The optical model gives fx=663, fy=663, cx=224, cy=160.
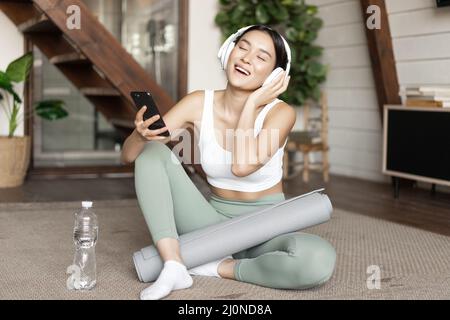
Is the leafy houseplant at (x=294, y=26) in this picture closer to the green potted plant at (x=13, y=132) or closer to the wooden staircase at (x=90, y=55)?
the wooden staircase at (x=90, y=55)

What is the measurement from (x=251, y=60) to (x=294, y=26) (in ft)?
Result: 10.7

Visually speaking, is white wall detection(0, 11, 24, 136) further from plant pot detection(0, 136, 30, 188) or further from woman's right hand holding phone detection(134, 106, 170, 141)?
woman's right hand holding phone detection(134, 106, 170, 141)

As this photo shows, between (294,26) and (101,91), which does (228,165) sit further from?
(294,26)

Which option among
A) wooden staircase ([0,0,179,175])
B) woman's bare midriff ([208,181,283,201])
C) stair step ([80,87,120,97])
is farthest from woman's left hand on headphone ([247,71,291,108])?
stair step ([80,87,120,97])

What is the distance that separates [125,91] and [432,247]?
1.90 m

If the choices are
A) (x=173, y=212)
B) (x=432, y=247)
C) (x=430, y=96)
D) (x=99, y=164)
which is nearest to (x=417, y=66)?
(x=430, y=96)

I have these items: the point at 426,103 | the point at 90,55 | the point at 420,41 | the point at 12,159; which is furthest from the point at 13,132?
the point at 420,41

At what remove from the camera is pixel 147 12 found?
544 centimetres

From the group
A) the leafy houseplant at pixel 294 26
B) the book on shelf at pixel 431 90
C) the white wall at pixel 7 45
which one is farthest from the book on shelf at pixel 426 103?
the white wall at pixel 7 45

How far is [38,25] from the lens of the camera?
4.37 meters

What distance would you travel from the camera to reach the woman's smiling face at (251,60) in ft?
7.16

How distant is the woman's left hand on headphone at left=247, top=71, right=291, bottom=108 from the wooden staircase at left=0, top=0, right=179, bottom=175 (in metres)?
1.70

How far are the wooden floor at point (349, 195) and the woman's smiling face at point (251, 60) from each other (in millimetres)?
1546
